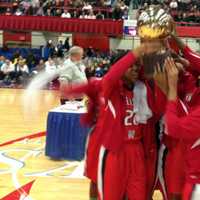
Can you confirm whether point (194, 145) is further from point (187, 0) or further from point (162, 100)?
point (187, 0)

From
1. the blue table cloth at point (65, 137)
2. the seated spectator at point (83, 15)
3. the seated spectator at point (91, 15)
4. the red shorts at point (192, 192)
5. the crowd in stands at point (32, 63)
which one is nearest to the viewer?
the red shorts at point (192, 192)

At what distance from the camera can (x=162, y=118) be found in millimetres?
3193

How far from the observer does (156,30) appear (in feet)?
8.89

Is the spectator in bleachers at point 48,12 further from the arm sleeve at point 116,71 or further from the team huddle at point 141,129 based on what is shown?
the arm sleeve at point 116,71

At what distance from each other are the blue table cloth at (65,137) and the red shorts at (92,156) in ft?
9.63

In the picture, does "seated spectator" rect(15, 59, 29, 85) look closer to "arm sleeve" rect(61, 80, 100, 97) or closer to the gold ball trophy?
"arm sleeve" rect(61, 80, 100, 97)

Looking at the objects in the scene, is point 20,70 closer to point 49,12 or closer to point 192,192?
point 49,12

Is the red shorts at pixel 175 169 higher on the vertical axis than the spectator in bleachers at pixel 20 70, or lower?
higher

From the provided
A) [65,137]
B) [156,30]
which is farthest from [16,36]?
[156,30]

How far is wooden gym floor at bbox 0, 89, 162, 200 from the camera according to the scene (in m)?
5.07

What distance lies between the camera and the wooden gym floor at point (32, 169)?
5.07m

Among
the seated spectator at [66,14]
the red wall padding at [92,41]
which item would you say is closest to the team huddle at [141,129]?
the red wall padding at [92,41]

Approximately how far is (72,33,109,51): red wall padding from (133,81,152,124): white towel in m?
16.4

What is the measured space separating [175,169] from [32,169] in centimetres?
320
